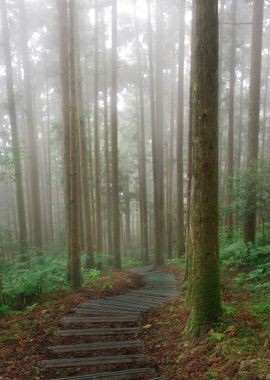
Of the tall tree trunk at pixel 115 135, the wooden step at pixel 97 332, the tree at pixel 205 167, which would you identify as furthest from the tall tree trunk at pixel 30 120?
the tree at pixel 205 167

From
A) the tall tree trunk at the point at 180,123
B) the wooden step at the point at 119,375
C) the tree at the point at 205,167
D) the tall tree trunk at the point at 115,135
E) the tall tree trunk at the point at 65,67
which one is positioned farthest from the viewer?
the tall tree trunk at the point at 180,123

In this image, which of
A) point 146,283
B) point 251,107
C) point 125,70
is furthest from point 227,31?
point 146,283

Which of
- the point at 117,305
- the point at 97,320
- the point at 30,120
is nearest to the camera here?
the point at 97,320

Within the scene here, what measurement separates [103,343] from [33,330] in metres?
1.71

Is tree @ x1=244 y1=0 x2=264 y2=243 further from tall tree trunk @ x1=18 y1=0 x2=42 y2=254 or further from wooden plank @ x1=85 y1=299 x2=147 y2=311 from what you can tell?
tall tree trunk @ x1=18 y1=0 x2=42 y2=254

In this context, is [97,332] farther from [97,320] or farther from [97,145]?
[97,145]

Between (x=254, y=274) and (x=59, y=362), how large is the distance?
5.13m

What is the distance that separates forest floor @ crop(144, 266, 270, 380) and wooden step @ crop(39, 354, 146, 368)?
11.3 inches

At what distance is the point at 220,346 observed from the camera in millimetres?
4781

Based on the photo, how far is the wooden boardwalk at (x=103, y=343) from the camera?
513 cm

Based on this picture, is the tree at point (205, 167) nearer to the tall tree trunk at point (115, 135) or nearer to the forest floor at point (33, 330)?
the forest floor at point (33, 330)

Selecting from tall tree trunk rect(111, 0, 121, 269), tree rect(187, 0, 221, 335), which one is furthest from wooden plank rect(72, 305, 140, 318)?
tall tree trunk rect(111, 0, 121, 269)

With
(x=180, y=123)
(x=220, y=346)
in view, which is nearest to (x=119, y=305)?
(x=220, y=346)

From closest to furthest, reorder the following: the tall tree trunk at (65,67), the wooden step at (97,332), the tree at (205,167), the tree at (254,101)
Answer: the tree at (205,167) → the wooden step at (97,332) → the tall tree trunk at (65,67) → the tree at (254,101)
